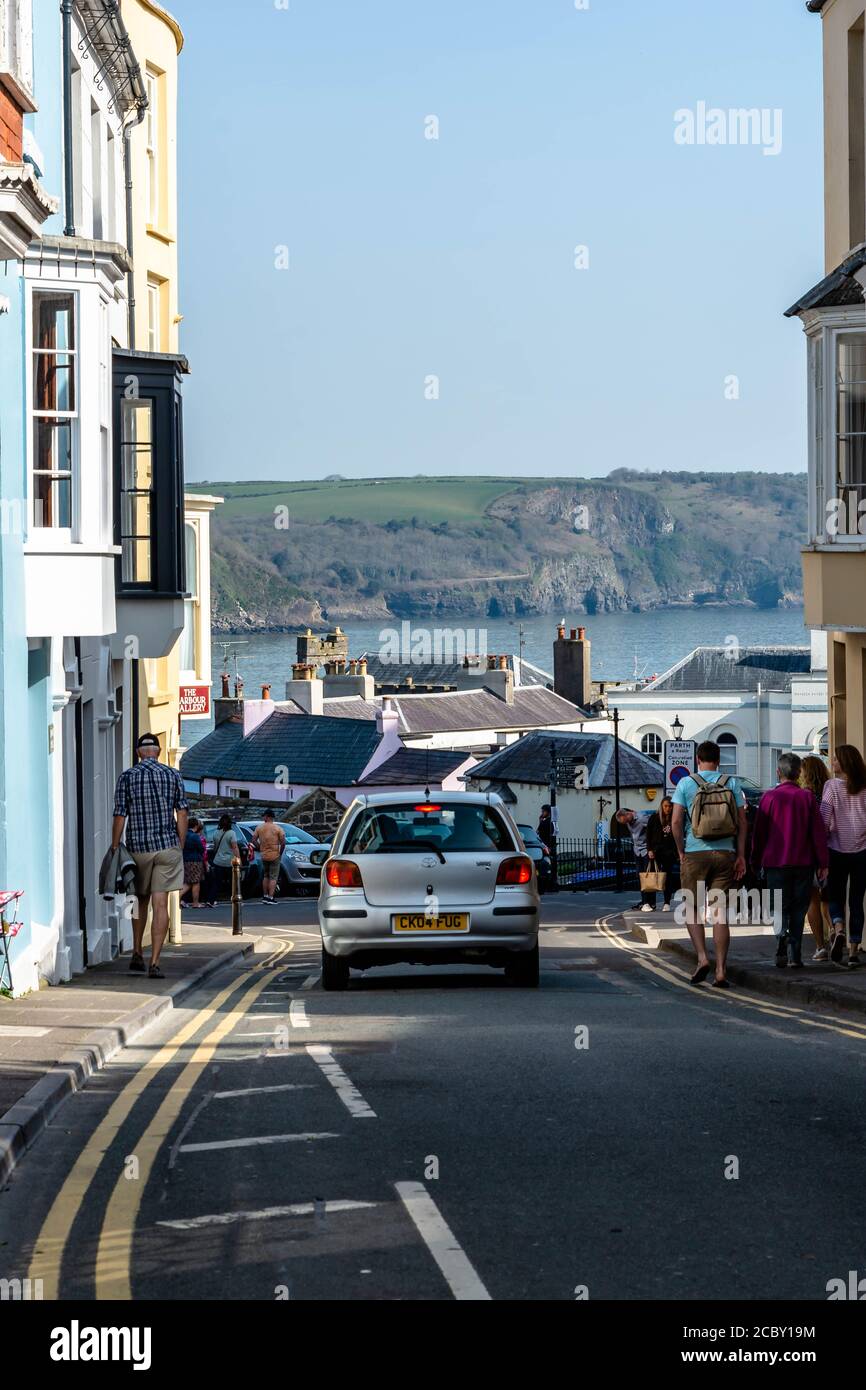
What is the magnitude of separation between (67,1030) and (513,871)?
4.06 metres

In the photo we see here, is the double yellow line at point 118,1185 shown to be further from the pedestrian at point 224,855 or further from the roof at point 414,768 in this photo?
the roof at point 414,768

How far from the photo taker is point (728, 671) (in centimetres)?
9275

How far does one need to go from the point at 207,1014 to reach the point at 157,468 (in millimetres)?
9180

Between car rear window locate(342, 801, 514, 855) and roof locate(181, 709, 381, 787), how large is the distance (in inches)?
2472

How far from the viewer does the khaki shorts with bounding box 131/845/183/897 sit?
591 inches

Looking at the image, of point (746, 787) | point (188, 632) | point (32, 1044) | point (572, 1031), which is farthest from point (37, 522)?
point (746, 787)

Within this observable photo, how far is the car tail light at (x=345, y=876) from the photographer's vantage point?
1414 cm

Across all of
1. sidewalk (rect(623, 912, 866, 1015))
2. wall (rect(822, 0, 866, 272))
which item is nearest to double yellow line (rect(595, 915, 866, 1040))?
sidewalk (rect(623, 912, 866, 1015))

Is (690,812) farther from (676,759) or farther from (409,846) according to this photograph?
(676,759)

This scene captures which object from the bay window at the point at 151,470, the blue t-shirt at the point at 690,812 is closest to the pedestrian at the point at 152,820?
the blue t-shirt at the point at 690,812

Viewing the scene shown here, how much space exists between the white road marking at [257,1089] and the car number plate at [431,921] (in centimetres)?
446

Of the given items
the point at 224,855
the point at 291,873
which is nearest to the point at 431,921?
the point at 224,855

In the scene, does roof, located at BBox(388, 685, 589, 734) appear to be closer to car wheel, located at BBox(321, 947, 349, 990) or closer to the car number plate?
car wheel, located at BBox(321, 947, 349, 990)

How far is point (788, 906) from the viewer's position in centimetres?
1467
